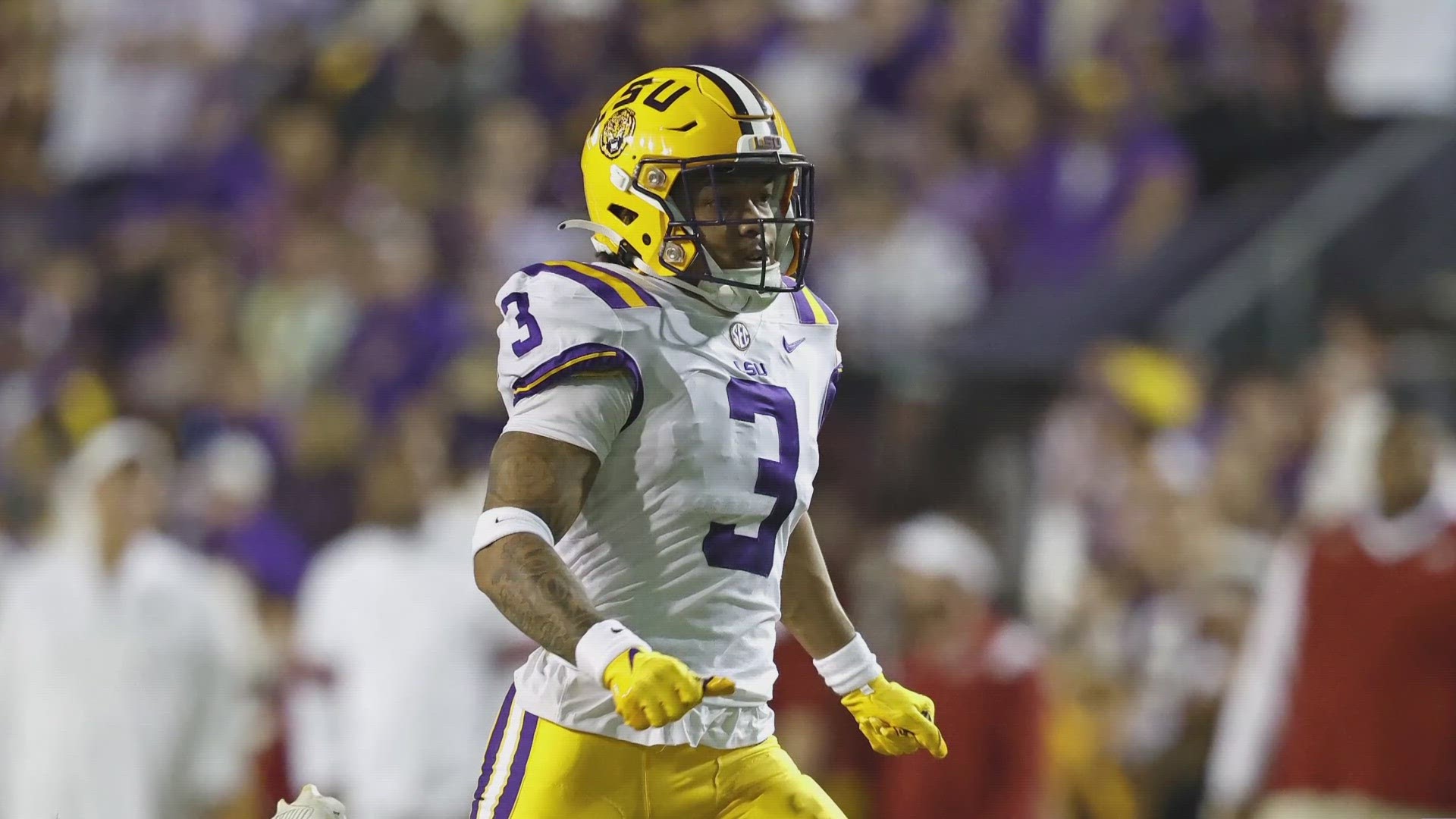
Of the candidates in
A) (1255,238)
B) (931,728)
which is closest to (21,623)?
(931,728)

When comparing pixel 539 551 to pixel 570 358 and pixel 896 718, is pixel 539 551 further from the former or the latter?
pixel 896 718

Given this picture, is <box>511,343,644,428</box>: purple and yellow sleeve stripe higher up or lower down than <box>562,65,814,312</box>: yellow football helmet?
lower down

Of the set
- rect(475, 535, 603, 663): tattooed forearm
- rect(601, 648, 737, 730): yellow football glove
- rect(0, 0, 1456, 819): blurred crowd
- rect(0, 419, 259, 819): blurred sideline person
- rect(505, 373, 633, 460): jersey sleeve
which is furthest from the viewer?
rect(0, 0, 1456, 819): blurred crowd

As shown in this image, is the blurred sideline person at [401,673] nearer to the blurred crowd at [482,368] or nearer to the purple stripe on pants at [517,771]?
the blurred crowd at [482,368]

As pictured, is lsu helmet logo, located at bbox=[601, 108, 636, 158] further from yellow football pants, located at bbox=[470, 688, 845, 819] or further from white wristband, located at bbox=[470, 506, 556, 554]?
yellow football pants, located at bbox=[470, 688, 845, 819]

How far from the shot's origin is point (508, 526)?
9.57 ft

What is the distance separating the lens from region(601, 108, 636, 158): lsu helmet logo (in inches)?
130

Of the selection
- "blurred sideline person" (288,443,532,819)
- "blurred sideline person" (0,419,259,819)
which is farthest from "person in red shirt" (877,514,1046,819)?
"blurred sideline person" (0,419,259,819)

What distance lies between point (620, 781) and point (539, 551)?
0.42 metres

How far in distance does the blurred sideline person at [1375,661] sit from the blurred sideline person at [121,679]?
10.4ft

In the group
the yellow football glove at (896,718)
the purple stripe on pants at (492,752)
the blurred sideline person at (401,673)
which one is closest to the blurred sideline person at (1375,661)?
the blurred sideline person at (401,673)

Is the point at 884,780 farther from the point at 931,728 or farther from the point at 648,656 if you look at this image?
the point at 648,656

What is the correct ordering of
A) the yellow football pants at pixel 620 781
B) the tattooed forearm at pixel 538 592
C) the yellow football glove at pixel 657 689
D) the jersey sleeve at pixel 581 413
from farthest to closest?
the yellow football pants at pixel 620 781 → the jersey sleeve at pixel 581 413 → the tattooed forearm at pixel 538 592 → the yellow football glove at pixel 657 689

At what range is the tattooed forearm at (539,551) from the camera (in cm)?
284
